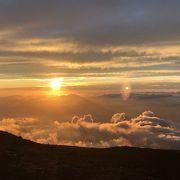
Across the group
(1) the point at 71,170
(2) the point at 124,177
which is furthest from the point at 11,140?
(2) the point at 124,177

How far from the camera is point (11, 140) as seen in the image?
73.2m

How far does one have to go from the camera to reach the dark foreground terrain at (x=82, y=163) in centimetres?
5238

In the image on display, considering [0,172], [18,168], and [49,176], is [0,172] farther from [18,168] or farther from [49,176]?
[49,176]

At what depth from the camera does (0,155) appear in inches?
2393

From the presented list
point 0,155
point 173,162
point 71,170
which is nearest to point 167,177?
point 173,162

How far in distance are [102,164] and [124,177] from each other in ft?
23.5

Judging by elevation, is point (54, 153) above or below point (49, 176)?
above

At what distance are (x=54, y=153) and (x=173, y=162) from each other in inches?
797

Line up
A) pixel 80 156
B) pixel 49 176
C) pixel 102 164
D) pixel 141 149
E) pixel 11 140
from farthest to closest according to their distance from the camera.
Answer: pixel 11 140
pixel 141 149
pixel 80 156
pixel 102 164
pixel 49 176

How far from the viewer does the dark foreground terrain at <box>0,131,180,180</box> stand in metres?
52.4

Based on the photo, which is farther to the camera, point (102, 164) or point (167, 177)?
point (102, 164)

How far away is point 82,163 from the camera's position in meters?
58.8

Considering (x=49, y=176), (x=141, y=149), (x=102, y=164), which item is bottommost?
(x=49, y=176)

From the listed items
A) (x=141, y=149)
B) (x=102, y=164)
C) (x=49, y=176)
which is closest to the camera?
(x=49, y=176)
